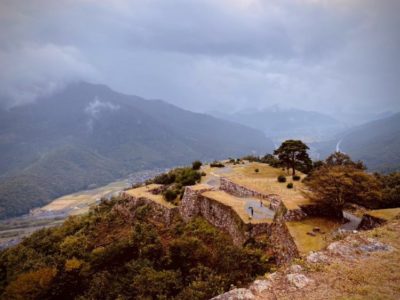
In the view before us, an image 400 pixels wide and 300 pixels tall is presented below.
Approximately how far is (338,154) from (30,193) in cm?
19609

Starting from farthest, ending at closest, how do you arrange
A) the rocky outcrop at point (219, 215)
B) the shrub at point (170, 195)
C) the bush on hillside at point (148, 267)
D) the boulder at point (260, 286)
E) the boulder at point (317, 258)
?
the shrub at point (170, 195)
the rocky outcrop at point (219, 215)
the bush on hillside at point (148, 267)
the boulder at point (317, 258)
the boulder at point (260, 286)

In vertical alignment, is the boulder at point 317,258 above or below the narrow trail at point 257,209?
above

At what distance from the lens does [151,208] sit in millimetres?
32500

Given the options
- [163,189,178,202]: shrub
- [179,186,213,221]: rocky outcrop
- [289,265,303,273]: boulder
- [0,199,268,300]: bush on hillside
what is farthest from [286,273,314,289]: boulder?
[163,189,178,202]: shrub

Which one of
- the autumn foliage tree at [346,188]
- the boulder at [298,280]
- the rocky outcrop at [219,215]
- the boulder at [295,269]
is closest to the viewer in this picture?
the boulder at [298,280]

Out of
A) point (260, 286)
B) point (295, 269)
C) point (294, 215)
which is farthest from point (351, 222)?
point (260, 286)

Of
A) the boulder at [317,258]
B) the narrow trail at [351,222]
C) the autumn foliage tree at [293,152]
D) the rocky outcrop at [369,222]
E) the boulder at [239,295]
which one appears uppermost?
the autumn foliage tree at [293,152]

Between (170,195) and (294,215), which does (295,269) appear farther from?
(170,195)

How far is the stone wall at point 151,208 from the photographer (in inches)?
1172

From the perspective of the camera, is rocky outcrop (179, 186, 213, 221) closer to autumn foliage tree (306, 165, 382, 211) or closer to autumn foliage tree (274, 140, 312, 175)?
autumn foliage tree (306, 165, 382, 211)

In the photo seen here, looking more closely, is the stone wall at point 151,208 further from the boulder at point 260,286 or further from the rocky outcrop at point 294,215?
the boulder at point 260,286

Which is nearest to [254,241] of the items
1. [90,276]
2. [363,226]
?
[363,226]

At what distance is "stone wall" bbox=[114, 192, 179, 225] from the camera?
1172 inches

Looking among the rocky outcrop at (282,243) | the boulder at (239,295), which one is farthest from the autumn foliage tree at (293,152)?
the boulder at (239,295)
